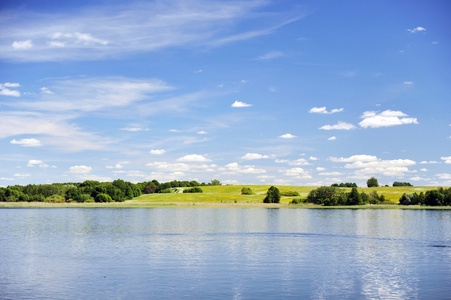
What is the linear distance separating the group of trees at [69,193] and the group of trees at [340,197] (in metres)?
74.8

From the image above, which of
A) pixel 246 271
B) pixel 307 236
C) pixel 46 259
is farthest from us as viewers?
pixel 307 236

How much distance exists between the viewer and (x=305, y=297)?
2450 cm

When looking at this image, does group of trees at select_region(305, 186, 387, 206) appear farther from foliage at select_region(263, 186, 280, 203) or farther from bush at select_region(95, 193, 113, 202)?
bush at select_region(95, 193, 113, 202)

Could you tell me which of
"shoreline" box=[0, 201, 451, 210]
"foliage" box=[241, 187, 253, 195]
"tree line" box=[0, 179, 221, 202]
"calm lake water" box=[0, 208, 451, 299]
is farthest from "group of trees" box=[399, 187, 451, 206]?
"tree line" box=[0, 179, 221, 202]

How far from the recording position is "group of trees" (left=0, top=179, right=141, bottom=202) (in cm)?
16425

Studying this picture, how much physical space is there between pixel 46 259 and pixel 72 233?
69.5ft

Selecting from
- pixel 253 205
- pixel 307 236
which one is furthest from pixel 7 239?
pixel 253 205

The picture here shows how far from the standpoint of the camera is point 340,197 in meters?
142

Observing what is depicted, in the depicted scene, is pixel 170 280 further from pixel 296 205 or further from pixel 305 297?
pixel 296 205

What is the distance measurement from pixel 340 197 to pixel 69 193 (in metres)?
100

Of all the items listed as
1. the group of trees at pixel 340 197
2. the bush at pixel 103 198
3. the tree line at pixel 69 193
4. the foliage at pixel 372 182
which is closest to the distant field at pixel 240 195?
the group of trees at pixel 340 197

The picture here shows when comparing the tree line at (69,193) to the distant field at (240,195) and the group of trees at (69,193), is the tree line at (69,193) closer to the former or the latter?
the group of trees at (69,193)

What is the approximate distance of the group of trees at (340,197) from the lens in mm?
140625

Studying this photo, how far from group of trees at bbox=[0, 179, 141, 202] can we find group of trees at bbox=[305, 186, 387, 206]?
74.8 m
